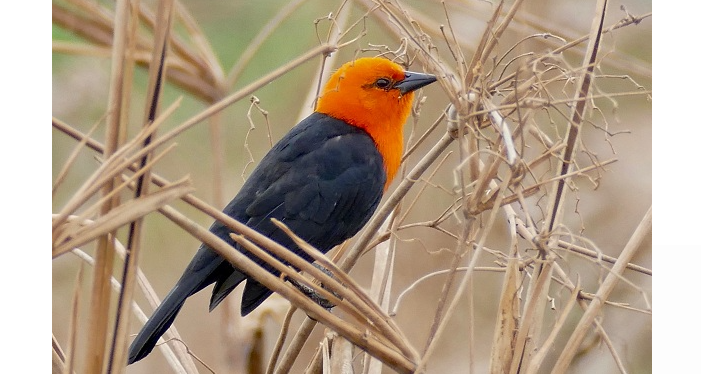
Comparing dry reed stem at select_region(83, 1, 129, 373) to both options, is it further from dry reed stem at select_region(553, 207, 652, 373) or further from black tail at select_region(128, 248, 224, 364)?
dry reed stem at select_region(553, 207, 652, 373)

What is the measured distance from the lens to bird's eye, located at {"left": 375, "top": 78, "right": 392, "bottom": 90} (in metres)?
1.84

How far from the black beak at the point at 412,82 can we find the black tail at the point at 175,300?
0.61m

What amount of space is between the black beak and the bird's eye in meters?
0.04

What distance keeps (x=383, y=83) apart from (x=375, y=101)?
0.19 feet

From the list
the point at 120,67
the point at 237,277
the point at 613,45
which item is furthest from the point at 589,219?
the point at 120,67

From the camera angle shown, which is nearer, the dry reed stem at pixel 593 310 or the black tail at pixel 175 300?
the dry reed stem at pixel 593 310

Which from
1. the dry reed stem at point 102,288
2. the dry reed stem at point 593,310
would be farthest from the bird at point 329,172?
the dry reed stem at point 593,310

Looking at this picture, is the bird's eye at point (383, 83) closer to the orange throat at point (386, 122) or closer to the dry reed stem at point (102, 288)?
the orange throat at point (386, 122)

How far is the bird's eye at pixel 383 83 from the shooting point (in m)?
1.84

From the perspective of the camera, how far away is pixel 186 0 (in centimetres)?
167

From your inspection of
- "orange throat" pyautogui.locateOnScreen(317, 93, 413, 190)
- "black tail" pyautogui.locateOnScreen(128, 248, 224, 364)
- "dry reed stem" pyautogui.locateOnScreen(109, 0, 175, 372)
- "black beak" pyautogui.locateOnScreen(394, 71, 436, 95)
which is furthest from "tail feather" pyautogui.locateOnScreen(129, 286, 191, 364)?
"black beak" pyautogui.locateOnScreen(394, 71, 436, 95)

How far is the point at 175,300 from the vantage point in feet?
4.83
